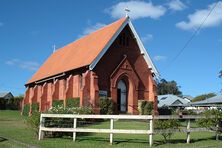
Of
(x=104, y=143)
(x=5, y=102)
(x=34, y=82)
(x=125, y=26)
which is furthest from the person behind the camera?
(x=5, y=102)

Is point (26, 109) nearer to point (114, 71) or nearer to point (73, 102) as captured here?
point (73, 102)

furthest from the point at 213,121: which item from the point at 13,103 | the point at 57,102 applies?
the point at 13,103

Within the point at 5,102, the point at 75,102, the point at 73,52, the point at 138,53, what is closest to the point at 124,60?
the point at 138,53

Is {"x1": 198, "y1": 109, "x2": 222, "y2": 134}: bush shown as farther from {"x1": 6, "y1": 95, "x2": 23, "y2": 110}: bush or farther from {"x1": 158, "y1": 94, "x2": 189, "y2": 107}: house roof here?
{"x1": 158, "y1": 94, "x2": 189, "y2": 107}: house roof

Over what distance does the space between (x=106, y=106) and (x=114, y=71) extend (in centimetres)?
431

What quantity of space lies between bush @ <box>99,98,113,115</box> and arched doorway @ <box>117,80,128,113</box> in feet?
10.8

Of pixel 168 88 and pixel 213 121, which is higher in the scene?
pixel 168 88

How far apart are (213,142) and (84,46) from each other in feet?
89.8

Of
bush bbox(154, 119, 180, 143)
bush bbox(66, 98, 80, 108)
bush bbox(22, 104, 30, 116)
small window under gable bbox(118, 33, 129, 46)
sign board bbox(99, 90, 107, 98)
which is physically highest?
small window under gable bbox(118, 33, 129, 46)

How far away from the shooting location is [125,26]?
36656 millimetres

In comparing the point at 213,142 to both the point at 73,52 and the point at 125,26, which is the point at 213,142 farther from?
the point at 73,52

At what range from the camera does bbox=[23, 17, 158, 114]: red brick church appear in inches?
1330

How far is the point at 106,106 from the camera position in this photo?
32938mm

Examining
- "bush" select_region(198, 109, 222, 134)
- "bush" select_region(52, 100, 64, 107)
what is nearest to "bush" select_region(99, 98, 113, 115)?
"bush" select_region(52, 100, 64, 107)
